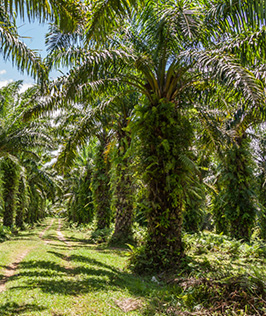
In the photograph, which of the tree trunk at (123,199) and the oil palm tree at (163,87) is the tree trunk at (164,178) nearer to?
the oil palm tree at (163,87)

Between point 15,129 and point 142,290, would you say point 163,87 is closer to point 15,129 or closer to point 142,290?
point 142,290

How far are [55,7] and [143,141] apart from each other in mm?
4294

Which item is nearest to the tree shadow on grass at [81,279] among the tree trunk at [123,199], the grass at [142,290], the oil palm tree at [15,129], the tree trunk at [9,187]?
the grass at [142,290]

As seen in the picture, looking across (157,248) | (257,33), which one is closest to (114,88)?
(257,33)

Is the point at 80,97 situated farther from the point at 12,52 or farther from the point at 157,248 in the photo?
the point at 157,248

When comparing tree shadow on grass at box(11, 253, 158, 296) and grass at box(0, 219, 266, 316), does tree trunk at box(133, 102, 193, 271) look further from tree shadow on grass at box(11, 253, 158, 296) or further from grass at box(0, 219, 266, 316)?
→ tree shadow on grass at box(11, 253, 158, 296)

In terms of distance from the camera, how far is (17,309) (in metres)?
5.27

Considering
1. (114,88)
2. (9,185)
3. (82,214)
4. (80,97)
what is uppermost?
(114,88)

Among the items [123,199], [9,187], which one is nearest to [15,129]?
[9,187]

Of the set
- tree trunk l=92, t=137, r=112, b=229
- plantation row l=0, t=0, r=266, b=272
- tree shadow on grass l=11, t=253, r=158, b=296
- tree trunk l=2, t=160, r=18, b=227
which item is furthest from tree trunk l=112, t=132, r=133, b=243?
tree trunk l=2, t=160, r=18, b=227

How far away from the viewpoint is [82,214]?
3025cm

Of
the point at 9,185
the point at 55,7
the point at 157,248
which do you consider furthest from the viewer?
the point at 9,185

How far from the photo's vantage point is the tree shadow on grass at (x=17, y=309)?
5.07 m

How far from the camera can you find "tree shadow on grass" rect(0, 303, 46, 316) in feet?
16.6
